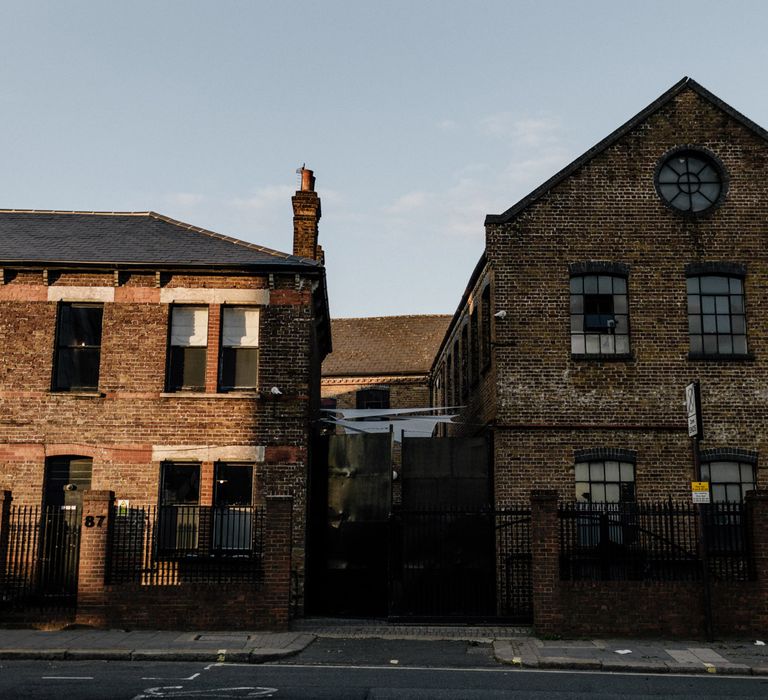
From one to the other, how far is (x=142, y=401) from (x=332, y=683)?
346 inches

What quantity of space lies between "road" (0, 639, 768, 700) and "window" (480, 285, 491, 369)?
26.3 feet

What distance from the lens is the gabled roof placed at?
60.1 ft

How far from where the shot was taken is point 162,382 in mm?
17656

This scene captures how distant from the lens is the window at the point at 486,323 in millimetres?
19483

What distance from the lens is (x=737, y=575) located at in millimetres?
15711

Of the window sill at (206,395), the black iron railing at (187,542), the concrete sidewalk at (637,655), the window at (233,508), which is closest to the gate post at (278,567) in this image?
the black iron railing at (187,542)

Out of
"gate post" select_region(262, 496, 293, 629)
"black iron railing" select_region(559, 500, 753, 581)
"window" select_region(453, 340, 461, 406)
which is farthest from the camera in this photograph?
"window" select_region(453, 340, 461, 406)

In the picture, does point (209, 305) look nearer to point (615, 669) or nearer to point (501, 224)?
point (501, 224)

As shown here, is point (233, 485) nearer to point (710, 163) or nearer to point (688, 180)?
point (688, 180)

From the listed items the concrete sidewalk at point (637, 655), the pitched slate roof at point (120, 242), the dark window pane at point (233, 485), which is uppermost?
the pitched slate roof at point (120, 242)

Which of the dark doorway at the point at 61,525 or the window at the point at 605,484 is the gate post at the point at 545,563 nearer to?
the window at the point at 605,484

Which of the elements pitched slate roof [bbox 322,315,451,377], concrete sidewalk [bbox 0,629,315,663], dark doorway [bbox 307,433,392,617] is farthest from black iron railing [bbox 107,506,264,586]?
pitched slate roof [bbox 322,315,451,377]

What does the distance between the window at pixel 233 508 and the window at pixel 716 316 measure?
32.2 ft

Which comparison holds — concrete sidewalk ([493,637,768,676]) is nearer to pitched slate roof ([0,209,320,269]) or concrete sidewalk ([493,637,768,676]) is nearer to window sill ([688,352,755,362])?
window sill ([688,352,755,362])
